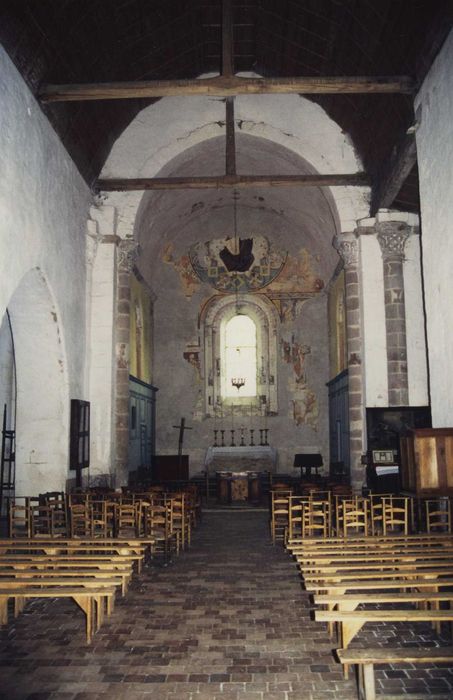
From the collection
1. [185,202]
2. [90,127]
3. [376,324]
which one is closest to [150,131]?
[90,127]

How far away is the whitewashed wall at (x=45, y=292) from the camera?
35.2 ft

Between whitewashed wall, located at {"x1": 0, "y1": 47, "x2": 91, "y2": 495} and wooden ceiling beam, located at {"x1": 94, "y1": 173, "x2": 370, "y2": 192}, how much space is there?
870 millimetres

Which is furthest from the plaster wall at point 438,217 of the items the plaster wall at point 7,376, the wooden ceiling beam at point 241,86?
the plaster wall at point 7,376

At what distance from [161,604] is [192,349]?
1592 cm

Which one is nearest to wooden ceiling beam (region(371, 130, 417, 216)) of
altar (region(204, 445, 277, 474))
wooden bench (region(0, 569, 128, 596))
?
altar (region(204, 445, 277, 474))

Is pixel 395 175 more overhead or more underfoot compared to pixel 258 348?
more overhead

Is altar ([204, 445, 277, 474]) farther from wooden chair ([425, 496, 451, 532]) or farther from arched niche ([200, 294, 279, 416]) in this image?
wooden chair ([425, 496, 451, 532])

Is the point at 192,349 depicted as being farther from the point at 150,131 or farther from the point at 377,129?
the point at 377,129

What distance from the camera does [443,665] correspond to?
4922 millimetres

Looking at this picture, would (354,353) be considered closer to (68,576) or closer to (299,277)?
(299,277)

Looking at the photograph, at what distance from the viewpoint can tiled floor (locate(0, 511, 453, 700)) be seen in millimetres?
4551

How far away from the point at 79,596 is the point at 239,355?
17.6 m

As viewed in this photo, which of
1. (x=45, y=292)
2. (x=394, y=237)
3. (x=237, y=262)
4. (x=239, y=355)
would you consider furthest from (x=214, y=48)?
(x=239, y=355)

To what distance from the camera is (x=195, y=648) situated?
536cm
